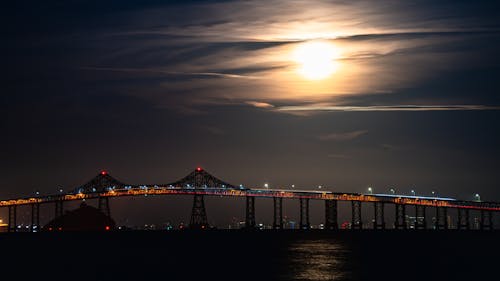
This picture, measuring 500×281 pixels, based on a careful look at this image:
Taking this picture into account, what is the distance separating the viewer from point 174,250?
474 feet

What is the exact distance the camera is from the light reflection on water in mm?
96875

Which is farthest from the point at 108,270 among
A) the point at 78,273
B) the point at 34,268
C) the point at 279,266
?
the point at 279,266

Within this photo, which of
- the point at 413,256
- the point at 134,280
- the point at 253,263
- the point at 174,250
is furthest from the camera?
the point at 174,250

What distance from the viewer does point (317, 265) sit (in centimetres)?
11206

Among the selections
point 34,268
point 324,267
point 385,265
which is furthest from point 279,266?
point 34,268

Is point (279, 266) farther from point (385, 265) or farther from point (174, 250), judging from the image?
point (174, 250)

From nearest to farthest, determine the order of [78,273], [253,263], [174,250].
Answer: [78,273] → [253,263] → [174,250]

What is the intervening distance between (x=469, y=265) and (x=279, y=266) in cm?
2557

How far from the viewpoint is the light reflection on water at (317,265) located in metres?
96.9

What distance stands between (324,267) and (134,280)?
30.1m

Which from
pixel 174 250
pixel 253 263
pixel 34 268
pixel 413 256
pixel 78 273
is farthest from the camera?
pixel 174 250

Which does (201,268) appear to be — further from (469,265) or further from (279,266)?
(469,265)

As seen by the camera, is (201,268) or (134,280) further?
(201,268)

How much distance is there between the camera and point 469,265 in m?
111
